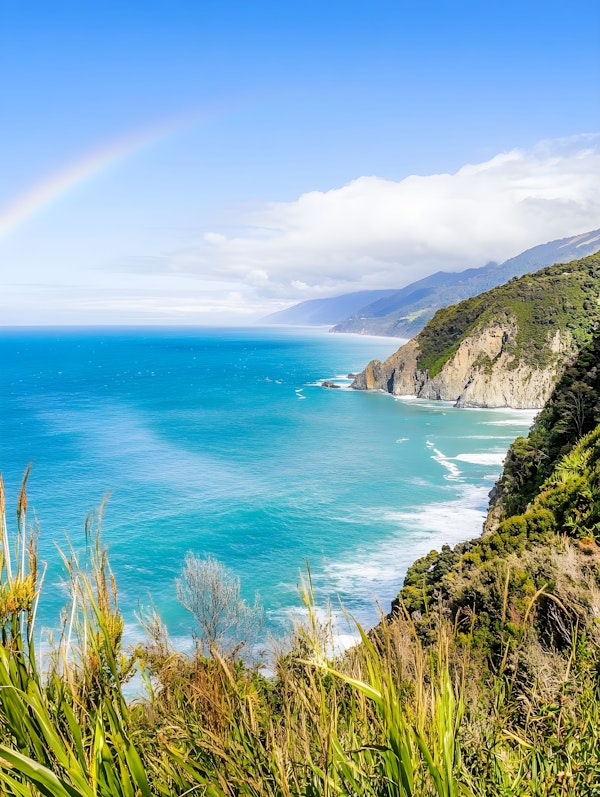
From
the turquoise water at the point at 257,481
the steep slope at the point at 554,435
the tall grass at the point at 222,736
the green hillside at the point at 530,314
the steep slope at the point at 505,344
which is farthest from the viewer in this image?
the green hillside at the point at 530,314

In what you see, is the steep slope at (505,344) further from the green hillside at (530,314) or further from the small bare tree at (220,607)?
the small bare tree at (220,607)

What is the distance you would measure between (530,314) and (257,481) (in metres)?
57.5

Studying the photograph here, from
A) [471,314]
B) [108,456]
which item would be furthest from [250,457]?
[471,314]

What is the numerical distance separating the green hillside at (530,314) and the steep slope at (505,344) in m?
0.13

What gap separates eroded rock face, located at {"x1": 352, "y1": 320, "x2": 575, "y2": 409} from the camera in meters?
79.2

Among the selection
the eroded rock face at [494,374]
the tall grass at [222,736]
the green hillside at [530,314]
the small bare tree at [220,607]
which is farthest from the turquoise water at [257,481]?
the green hillside at [530,314]

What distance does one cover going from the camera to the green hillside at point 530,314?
81.1 meters

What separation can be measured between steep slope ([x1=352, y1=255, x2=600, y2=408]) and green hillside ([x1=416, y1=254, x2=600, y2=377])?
0.13 meters

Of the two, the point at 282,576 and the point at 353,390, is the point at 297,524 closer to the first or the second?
the point at 282,576

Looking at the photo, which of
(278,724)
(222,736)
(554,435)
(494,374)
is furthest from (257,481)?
(494,374)

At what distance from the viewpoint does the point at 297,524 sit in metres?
36.1

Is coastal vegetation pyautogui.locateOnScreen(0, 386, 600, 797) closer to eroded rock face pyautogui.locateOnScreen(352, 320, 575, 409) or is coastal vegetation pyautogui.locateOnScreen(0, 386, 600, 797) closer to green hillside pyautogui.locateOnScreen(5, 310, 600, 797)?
green hillside pyautogui.locateOnScreen(5, 310, 600, 797)

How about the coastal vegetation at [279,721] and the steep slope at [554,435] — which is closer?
the coastal vegetation at [279,721]

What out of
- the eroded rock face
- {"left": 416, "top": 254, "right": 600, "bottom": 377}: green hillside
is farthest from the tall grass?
{"left": 416, "top": 254, "right": 600, "bottom": 377}: green hillside
